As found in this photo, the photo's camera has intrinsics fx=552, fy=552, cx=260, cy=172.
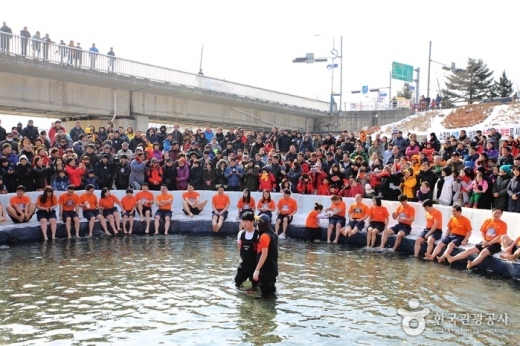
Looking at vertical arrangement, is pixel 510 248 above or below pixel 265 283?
above

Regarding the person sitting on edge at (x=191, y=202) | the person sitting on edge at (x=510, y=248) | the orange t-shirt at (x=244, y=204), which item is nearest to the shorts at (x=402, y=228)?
the person sitting on edge at (x=510, y=248)

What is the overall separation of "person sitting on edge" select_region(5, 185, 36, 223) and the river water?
5.11ft

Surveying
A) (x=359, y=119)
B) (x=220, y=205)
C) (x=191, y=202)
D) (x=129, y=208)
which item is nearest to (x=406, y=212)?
(x=220, y=205)

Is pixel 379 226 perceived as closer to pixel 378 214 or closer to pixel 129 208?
pixel 378 214

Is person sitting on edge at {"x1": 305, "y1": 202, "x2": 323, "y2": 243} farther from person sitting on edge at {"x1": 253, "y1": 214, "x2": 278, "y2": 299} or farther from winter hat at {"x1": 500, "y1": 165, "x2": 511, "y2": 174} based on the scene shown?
person sitting on edge at {"x1": 253, "y1": 214, "x2": 278, "y2": 299}

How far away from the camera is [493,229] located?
40.1 ft

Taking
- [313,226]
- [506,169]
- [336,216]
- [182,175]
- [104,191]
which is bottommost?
[313,226]

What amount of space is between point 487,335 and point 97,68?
2133cm

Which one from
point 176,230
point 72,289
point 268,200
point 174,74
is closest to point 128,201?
point 176,230

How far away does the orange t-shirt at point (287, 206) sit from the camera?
1638cm

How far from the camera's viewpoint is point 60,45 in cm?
2325

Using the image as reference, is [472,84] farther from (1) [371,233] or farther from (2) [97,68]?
(1) [371,233]

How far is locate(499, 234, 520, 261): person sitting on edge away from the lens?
1160cm

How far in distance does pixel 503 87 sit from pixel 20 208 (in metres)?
54.7
